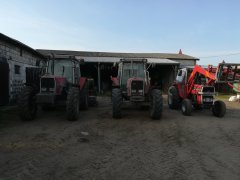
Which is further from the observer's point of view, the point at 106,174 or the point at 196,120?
the point at 196,120

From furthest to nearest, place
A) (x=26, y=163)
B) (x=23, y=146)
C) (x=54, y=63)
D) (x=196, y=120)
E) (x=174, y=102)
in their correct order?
(x=174, y=102) → (x=54, y=63) → (x=196, y=120) → (x=23, y=146) → (x=26, y=163)

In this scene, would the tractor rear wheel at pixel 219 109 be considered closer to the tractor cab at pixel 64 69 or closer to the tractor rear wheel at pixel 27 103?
the tractor cab at pixel 64 69

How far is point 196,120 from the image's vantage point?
30.3 feet

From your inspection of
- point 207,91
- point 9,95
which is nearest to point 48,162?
point 207,91

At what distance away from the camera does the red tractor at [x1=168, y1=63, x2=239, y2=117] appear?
9.69 m

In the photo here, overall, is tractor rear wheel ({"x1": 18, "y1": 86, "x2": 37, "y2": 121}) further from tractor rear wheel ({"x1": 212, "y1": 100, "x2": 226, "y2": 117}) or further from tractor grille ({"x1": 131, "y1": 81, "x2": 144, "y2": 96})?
tractor rear wheel ({"x1": 212, "y1": 100, "x2": 226, "y2": 117})

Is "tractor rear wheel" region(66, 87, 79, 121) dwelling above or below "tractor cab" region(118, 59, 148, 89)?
below

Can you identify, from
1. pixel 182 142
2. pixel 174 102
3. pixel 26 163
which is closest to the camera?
pixel 26 163

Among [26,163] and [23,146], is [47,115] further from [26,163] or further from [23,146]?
[26,163]

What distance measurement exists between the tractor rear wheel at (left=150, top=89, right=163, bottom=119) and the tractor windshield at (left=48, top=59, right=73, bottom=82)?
132 inches

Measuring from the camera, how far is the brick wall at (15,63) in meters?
12.1

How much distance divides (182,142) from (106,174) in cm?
272

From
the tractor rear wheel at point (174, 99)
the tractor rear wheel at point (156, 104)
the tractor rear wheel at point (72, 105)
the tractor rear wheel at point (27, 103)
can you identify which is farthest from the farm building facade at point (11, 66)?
the tractor rear wheel at point (174, 99)

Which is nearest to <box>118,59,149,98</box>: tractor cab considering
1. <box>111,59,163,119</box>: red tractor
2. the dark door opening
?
<box>111,59,163,119</box>: red tractor
